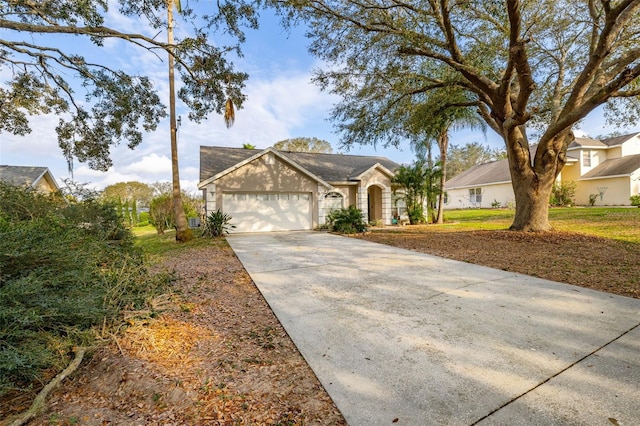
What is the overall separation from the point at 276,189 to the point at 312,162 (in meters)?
4.98

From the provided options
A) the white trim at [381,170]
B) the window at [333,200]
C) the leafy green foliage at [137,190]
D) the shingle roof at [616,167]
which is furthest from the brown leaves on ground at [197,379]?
the leafy green foliage at [137,190]

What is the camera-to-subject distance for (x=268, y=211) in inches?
573

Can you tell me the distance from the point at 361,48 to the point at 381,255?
21.3 ft

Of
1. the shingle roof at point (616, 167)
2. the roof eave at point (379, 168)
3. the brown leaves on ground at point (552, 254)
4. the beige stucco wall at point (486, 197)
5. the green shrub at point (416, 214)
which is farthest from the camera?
the beige stucco wall at point (486, 197)

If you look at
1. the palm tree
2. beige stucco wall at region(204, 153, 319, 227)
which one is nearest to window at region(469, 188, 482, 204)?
the palm tree

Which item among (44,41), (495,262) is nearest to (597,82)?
(495,262)

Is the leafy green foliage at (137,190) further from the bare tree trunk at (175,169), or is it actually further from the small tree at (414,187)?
the small tree at (414,187)

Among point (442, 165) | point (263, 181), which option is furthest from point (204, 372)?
point (442, 165)

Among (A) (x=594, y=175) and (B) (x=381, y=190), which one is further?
(A) (x=594, y=175)

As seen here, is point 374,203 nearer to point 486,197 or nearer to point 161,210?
point 161,210

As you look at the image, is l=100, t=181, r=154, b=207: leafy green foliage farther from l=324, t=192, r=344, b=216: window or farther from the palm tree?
the palm tree

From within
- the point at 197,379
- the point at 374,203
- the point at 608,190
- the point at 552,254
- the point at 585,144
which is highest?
the point at 585,144

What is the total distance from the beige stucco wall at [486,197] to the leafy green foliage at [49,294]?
2726 cm

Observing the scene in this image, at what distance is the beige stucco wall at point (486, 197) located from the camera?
26.6 m
